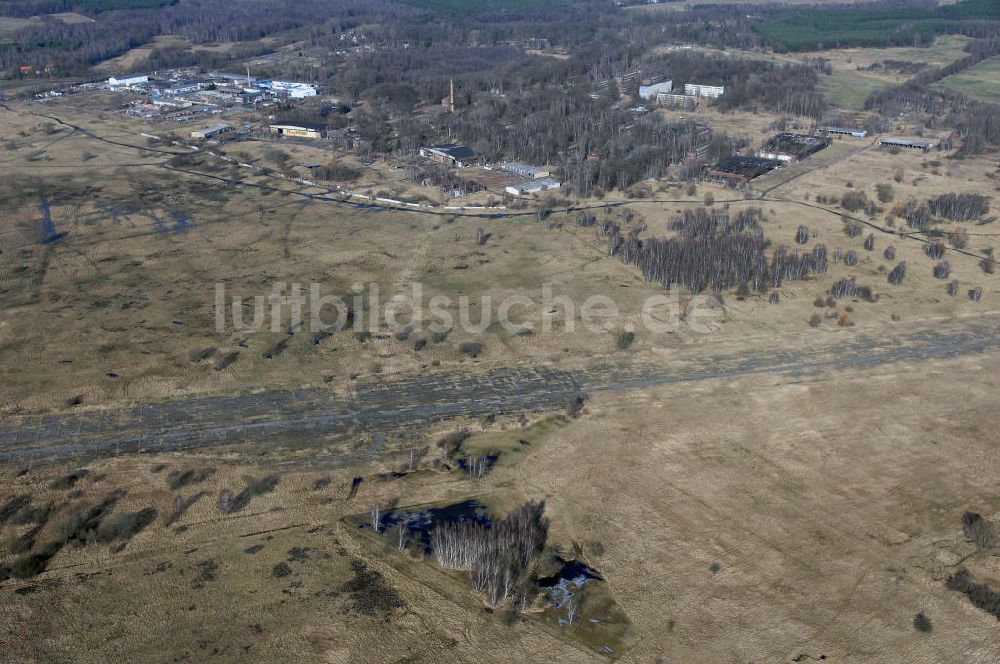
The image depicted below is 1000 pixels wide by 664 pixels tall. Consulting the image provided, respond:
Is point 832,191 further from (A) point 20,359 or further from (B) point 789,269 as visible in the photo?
(A) point 20,359

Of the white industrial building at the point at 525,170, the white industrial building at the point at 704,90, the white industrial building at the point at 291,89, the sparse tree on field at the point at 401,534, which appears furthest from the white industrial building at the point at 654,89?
the sparse tree on field at the point at 401,534

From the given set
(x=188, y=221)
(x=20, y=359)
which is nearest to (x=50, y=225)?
(x=188, y=221)

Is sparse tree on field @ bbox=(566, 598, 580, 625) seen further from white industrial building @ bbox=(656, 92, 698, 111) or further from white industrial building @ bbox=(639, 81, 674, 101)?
white industrial building @ bbox=(639, 81, 674, 101)

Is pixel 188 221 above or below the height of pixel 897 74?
below

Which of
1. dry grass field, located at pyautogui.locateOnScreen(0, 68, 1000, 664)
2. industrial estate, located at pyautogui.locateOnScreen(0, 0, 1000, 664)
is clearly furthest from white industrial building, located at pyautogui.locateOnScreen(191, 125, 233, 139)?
dry grass field, located at pyautogui.locateOnScreen(0, 68, 1000, 664)

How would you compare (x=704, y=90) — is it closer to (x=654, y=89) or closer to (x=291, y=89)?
(x=654, y=89)

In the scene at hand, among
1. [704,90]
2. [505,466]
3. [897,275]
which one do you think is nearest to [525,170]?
[897,275]
